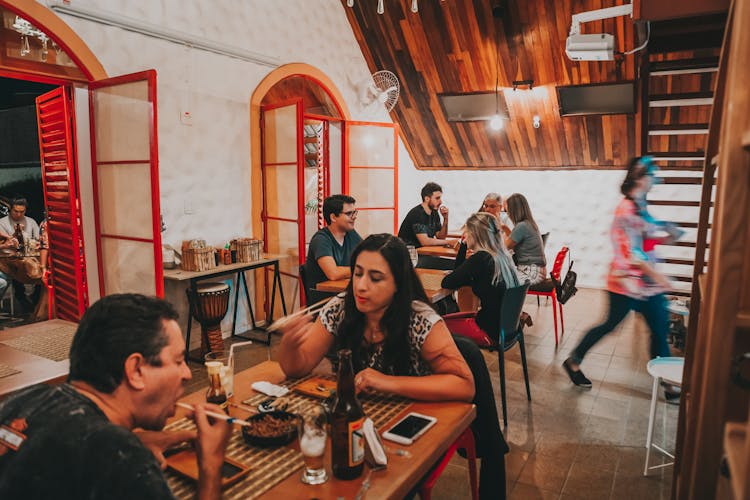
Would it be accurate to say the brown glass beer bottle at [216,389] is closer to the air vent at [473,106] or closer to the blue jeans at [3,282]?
the blue jeans at [3,282]

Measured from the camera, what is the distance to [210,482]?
1.19 m

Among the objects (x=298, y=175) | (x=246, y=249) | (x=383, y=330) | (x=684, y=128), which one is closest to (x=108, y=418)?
(x=383, y=330)

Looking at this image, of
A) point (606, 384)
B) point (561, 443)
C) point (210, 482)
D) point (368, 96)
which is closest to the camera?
point (210, 482)

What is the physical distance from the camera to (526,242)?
464cm

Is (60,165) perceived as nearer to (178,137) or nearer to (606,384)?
(178,137)

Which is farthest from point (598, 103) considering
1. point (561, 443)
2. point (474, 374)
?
point (474, 374)

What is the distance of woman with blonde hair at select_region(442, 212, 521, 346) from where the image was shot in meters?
3.23

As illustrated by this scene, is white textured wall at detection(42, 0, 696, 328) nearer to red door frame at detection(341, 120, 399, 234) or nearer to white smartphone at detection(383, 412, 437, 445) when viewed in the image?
red door frame at detection(341, 120, 399, 234)

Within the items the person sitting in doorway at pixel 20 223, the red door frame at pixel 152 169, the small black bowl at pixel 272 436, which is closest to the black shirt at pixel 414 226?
the red door frame at pixel 152 169

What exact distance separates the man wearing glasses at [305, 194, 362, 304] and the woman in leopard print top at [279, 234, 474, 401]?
179 centimetres

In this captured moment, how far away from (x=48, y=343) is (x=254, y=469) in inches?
60.6

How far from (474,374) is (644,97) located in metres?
3.71

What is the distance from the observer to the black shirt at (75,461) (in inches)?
36.4

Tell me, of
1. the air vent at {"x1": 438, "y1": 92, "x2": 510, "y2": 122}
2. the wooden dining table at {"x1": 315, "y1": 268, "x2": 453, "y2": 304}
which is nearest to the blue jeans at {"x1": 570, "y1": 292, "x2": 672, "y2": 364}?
the wooden dining table at {"x1": 315, "y1": 268, "x2": 453, "y2": 304}
